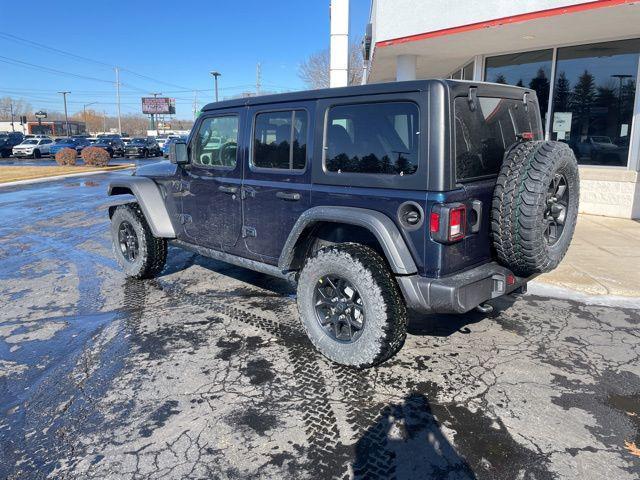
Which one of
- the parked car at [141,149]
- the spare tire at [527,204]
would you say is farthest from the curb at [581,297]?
the parked car at [141,149]

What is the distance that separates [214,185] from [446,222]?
8.10 ft

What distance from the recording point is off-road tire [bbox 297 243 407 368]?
3.31 m

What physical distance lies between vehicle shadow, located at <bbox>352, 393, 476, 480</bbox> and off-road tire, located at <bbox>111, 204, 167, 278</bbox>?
3.48m

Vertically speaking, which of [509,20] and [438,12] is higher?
[438,12]

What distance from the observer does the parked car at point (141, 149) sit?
36.8 metres

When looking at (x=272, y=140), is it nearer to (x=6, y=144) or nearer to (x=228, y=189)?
(x=228, y=189)

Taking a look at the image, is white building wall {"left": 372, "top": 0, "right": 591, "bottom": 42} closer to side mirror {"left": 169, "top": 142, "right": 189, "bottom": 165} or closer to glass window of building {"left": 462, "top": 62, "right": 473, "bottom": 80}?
glass window of building {"left": 462, "top": 62, "right": 473, "bottom": 80}

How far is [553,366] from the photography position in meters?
3.64

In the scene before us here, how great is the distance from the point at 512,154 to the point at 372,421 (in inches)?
79.8

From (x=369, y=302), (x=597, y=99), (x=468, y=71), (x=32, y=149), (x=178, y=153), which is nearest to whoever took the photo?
(x=369, y=302)

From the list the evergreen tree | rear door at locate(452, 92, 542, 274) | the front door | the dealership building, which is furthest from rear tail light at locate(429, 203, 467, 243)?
the evergreen tree

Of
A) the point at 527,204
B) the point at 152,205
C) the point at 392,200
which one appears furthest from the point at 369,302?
the point at 152,205

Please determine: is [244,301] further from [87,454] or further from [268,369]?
[87,454]

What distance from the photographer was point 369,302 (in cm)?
334
